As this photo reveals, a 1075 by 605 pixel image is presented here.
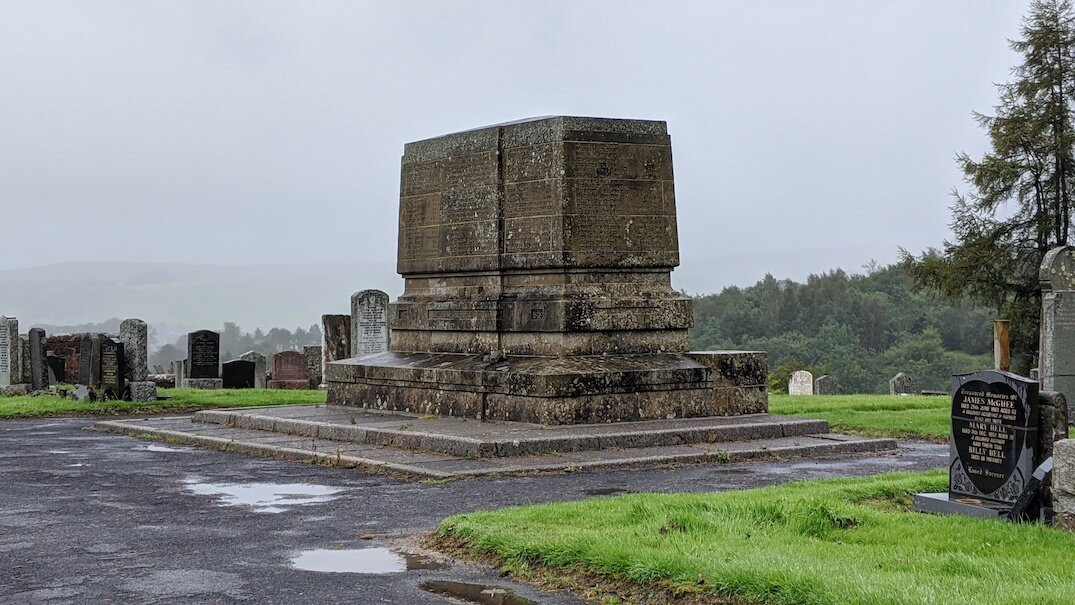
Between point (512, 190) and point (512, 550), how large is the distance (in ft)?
26.8

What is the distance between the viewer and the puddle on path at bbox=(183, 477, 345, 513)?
9.18 meters

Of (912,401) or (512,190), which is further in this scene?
(912,401)

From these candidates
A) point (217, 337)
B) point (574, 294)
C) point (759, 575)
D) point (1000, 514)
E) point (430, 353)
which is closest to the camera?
point (759, 575)

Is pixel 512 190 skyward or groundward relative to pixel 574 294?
skyward

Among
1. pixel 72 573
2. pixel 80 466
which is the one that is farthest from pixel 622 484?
pixel 80 466

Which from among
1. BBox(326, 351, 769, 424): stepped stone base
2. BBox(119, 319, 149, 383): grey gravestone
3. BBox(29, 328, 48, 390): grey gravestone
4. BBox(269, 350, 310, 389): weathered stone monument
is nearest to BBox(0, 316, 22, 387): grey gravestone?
BBox(29, 328, 48, 390): grey gravestone

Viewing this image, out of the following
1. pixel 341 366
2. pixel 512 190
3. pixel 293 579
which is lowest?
pixel 293 579

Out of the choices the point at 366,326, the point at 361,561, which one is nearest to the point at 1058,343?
the point at 366,326

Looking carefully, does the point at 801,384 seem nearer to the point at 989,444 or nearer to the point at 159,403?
the point at 159,403

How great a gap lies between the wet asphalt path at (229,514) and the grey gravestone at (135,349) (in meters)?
7.51

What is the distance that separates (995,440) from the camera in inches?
310

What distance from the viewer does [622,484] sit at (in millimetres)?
9953

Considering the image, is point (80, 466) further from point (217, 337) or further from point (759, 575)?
point (217, 337)

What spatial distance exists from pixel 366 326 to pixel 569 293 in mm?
→ 11008
